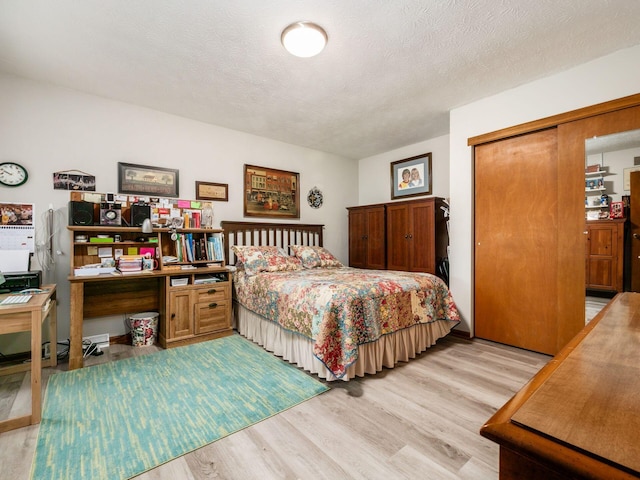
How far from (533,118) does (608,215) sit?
3.56ft

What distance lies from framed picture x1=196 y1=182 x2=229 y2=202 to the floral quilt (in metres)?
1.27

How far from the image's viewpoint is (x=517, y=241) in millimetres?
2943

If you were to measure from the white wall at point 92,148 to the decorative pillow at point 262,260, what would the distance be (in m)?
0.64

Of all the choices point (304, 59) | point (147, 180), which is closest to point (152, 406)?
point (147, 180)

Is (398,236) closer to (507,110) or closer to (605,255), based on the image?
(507,110)

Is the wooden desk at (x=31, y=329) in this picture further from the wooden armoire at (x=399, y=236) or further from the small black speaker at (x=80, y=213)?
the wooden armoire at (x=399, y=236)

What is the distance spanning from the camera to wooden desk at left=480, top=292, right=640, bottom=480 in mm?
374

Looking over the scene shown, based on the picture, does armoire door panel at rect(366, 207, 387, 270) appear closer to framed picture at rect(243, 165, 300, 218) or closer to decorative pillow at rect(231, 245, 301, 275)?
framed picture at rect(243, 165, 300, 218)

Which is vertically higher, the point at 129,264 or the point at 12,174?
the point at 12,174

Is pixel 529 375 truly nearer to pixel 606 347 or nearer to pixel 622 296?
pixel 622 296

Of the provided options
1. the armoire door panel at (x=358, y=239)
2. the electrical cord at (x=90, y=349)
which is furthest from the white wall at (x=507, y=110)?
the electrical cord at (x=90, y=349)

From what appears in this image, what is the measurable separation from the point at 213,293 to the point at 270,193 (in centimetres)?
170

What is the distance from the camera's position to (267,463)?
1465mm

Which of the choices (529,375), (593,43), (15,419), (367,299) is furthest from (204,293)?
(593,43)
